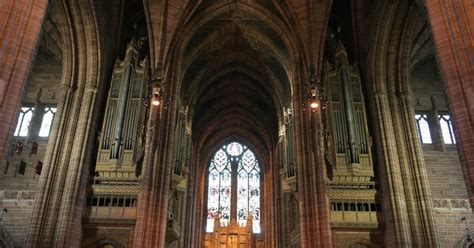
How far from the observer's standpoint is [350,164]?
16750 millimetres

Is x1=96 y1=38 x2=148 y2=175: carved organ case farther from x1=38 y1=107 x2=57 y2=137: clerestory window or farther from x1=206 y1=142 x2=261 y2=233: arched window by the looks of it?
x1=206 y1=142 x2=261 y2=233: arched window

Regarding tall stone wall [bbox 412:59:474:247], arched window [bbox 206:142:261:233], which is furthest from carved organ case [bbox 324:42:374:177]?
arched window [bbox 206:142:261:233]

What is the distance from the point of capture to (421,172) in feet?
52.8

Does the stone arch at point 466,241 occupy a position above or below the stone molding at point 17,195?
below

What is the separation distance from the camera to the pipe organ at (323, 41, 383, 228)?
16.7 metres

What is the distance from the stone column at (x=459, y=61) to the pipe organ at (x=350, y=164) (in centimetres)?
775

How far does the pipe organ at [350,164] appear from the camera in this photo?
1673cm

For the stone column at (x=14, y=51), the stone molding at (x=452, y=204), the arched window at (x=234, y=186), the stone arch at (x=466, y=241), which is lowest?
the stone arch at (x=466, y=241)

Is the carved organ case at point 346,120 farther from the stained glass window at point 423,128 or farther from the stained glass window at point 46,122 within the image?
the stained glass window at point 46,122

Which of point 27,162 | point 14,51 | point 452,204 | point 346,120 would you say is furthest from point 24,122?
point 452,204

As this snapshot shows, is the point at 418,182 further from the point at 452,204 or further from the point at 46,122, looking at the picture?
the point at 46,122

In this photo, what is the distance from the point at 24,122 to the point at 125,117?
8.39m

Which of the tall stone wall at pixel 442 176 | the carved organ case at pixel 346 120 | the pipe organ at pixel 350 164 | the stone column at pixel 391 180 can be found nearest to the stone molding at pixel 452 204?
the tall stone wall at pixel 442 176

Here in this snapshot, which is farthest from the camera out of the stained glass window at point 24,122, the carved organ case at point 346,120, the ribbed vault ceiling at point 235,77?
the ribbed vault ceiling at point 235,77
